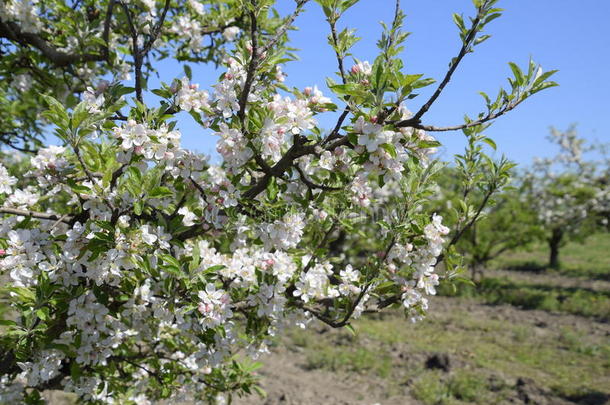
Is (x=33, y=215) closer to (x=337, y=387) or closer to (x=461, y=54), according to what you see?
(x=461, y=54)

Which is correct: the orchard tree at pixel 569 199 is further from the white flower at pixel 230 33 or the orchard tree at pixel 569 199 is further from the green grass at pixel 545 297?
the white flower at pixel 230 33

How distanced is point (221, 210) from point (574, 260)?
21.9m

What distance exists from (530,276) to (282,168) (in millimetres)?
16724

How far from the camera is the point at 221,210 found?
1.98 metres

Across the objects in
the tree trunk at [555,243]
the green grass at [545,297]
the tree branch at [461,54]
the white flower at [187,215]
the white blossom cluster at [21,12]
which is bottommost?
the white flower at [187,215]

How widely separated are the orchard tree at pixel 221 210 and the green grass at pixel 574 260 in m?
14.2

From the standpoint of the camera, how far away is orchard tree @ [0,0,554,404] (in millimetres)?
1610

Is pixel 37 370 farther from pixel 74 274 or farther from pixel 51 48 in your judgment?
pixel 51 48

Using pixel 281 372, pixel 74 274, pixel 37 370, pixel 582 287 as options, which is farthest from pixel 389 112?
pixel 582 287

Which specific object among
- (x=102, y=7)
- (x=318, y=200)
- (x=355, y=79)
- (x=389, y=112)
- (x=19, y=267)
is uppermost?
(x=102, y=7)

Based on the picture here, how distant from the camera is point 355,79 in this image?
1692 millimetres

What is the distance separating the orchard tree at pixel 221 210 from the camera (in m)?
1.61

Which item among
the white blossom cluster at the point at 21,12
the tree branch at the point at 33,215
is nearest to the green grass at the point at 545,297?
the white blossom cluster at the point at 21,12

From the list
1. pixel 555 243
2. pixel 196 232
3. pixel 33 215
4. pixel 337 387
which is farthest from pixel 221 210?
pixel 555 243
